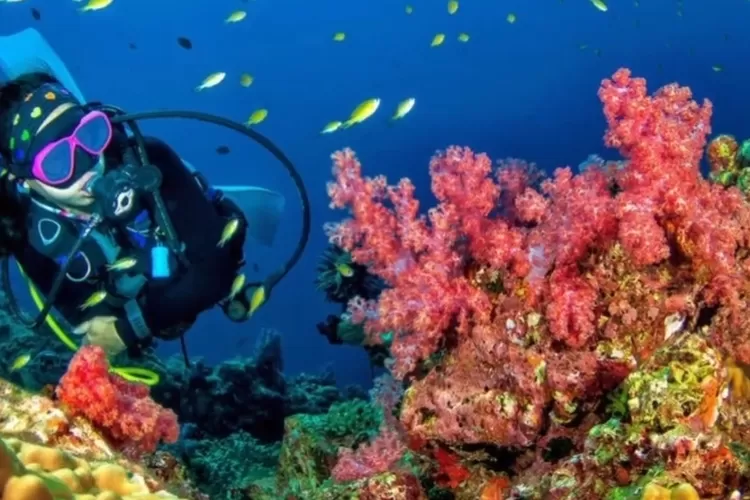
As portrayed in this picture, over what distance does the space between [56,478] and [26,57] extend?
351 centimetres

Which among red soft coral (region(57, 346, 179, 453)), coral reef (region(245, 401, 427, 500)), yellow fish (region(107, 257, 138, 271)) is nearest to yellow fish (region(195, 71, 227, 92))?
Answer: yellow fish (region(107, 257, 138, 271))

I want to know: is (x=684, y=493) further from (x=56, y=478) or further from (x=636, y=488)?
(x=56, y=478)

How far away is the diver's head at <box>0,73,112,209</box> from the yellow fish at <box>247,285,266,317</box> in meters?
1.26

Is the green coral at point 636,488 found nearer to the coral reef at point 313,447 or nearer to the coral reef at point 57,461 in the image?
the coral reef at point 57,461

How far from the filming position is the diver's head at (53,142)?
13.3ft

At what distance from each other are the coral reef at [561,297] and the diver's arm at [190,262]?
4.21ft

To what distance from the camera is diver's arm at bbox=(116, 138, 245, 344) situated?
14.4ft

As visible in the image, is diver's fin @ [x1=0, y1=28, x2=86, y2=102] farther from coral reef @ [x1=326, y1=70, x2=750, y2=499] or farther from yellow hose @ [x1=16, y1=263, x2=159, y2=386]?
coral reef @ [x1=326, y1=70, x2=750, y2=499]

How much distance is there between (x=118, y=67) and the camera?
74.0m

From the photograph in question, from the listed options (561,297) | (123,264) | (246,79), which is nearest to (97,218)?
(123,264)

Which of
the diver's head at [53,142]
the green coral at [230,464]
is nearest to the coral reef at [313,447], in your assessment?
the green coral at [230,464]

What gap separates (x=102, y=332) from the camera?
13.9ft

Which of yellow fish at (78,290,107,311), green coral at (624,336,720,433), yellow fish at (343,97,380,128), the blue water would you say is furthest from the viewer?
the blue water

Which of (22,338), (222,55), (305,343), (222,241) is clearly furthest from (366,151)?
(222,241)
